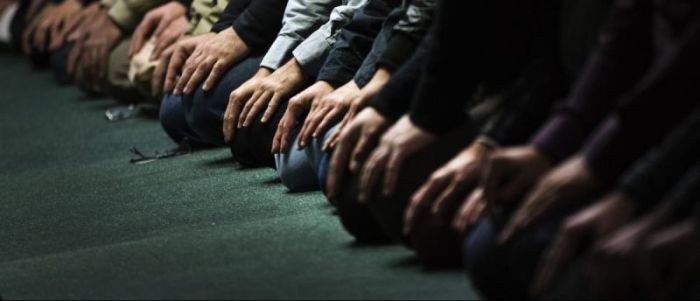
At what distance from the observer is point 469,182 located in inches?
106

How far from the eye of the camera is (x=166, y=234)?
11.4ft

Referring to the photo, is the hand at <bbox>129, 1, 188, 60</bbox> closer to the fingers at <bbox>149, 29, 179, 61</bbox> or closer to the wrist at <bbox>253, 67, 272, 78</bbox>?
the fingers at <bbox>149, 29, 179, 61</bbox>

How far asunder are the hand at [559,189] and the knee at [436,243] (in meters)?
0.33

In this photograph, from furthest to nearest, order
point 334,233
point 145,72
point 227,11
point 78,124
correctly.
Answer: point 78,124 → point 145,72 → point 227,11 → point 334,233

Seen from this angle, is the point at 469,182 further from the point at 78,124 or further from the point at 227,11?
the point at 78,124

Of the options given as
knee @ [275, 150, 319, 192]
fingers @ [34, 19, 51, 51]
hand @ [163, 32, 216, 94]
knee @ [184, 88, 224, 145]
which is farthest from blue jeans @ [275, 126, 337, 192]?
fingers @ [34, 19, 51, 51]

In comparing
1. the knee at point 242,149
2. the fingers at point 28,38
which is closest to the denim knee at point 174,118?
→ the knee at point 242,149

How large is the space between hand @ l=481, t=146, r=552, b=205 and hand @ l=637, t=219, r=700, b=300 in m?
0.30

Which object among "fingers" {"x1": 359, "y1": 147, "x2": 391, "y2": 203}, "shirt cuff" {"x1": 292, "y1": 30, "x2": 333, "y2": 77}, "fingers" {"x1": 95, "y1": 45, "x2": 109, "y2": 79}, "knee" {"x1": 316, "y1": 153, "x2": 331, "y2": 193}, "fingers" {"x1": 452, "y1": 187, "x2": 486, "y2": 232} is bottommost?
"fingers" {"x1": 95, "y1": 45, "x2": 109, "y2": 79}

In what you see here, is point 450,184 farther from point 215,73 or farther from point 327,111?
point 215,73

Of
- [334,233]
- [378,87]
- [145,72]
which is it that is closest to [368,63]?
[378,87]

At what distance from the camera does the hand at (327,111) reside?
11.1 ft

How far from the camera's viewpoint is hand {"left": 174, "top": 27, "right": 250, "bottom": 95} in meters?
4.14

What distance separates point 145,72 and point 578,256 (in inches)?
113
